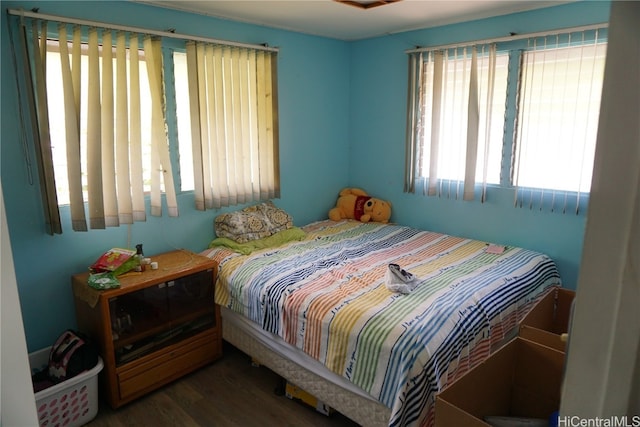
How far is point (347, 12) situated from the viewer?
9.67 ft

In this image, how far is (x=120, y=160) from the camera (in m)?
2.56

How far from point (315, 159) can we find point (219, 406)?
2305mm

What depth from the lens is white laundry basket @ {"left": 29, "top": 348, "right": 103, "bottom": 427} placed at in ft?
6.86

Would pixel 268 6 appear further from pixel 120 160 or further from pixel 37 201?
pixel 37 201

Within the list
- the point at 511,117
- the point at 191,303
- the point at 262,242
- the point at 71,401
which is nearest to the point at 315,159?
the point at 262,242

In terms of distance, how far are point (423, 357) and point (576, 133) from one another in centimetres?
197

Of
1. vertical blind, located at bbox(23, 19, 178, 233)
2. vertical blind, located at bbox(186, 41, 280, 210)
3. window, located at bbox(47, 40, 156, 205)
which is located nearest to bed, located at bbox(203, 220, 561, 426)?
vertical blind, located at bbox(186, 41, 280, 210)

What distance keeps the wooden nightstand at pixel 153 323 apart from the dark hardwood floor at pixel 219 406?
76 millimetres

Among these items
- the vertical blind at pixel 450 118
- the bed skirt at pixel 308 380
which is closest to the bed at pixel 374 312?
the bed skirt at pixel 308 380

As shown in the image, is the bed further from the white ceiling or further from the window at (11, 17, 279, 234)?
the white ceiling

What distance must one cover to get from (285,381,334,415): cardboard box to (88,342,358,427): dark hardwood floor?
0.03m

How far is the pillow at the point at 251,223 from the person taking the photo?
3.15m

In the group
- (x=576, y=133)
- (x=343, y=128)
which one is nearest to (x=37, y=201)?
(x=343, y=128)

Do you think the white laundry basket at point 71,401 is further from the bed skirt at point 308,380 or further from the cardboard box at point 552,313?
the cardboard box at point 552,313
